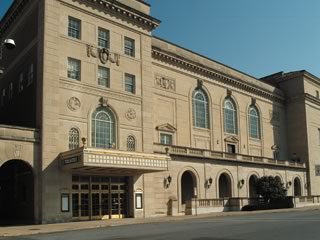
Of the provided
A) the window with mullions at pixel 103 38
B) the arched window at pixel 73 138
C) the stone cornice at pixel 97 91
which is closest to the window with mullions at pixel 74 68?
the stone cornice at pixel 97 91

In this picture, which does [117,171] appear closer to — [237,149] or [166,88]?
[166,88]

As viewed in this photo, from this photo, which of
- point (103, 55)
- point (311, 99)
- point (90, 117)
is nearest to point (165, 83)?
point (103, 55)

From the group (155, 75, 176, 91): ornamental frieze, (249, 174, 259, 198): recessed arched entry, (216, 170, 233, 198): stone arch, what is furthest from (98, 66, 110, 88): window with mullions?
(249, 174, 259, 198): recessed arched entry

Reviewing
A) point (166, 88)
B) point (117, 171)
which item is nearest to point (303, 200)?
point (166, 88)

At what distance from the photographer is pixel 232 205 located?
47.5 metres

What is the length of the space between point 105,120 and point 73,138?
3758mm

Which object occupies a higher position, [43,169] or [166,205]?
[43,169]

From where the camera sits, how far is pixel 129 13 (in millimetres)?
40750

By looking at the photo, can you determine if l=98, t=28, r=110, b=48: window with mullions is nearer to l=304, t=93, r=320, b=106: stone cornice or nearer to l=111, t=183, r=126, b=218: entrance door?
l=111, t=183, r=126, b=218: entrance door

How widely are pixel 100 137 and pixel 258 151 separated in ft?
100

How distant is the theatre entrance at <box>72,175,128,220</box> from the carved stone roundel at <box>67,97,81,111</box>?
5378 mm

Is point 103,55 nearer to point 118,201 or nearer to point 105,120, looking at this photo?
point 105,120

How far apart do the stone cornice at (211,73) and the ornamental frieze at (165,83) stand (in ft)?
6.73

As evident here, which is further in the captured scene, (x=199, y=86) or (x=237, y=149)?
(x=237, y=149)
